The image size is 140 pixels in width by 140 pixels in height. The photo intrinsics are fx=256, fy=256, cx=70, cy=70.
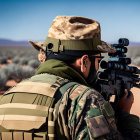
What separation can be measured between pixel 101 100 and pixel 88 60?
21.4 inches

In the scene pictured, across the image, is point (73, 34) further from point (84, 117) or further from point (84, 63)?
point (84, 117)

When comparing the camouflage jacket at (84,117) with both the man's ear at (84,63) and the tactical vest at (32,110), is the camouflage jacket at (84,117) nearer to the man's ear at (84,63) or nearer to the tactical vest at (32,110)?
the tactical vest at (32,110)

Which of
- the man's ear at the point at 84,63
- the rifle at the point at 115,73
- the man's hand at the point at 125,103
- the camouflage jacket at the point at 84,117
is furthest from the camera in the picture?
the rifle at the point at 115,73

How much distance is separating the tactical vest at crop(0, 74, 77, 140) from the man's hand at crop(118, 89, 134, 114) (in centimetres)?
99

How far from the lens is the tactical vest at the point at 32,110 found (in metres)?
1.85

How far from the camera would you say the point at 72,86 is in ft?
6.56

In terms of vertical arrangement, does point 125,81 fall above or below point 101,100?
below

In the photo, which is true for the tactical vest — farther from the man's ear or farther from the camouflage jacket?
the man's ear

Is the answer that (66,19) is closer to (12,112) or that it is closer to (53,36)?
(53,36)

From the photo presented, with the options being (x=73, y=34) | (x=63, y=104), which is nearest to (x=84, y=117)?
(x=63, y=104)

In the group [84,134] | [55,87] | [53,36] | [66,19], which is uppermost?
Result: [66,19]

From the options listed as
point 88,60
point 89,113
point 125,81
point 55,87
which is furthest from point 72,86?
point 125,81

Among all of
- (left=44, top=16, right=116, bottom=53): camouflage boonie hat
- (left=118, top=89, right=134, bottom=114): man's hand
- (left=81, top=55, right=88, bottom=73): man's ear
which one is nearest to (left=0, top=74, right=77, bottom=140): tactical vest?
(left=81, top=55, right=88, bottom=73): man's ear

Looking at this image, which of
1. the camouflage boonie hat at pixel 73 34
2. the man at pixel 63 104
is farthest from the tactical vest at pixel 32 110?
the camouflage boonie hat at pixel 73 34
